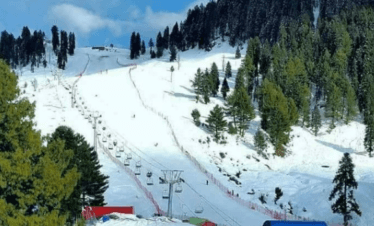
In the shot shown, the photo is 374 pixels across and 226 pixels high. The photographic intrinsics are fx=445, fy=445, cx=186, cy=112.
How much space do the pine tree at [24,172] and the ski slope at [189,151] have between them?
74.8 feet

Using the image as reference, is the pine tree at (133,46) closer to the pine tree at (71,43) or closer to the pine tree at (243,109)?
the pine tree at (71,43)

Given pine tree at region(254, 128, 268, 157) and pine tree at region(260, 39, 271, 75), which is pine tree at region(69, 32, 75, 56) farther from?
pine tree at region(254, 128, 268, 157)

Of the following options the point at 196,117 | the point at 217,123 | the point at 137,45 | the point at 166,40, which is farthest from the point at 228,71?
the point at 137,45

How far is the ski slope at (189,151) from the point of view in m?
44.5

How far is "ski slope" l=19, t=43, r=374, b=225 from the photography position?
44.5m

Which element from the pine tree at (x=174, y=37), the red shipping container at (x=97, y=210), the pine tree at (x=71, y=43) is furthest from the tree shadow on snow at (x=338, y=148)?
the pine tree at (x=71, y=43)

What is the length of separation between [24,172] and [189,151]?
48763 mm

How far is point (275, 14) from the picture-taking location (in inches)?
6358

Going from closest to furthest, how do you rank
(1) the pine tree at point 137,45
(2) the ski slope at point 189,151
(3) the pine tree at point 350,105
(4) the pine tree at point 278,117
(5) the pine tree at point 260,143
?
(2) the ski slope at point 189,151, (5) the pine tree at point 260,143, (4) the pine tree at point 278,117, (3) the pine tree at point 350,105, (1) the pine tree at point 137,45

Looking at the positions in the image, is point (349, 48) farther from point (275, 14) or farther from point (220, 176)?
point (220, 176)

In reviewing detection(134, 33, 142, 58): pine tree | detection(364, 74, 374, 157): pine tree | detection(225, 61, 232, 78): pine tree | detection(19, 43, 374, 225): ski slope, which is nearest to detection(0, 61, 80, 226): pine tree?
detection(19, 43, 374, 225): ski slope

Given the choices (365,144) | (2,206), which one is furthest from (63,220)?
(365,144)

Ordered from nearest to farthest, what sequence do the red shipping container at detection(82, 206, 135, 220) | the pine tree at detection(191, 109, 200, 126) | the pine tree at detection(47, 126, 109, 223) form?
the pine tree at detection(47, 126, 109, 223) < the red shipping container at detection(82, 206, 135, 220) < the pine tree at detection(191, 109, 200, 126)

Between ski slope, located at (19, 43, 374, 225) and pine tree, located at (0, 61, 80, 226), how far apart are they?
2280cm
